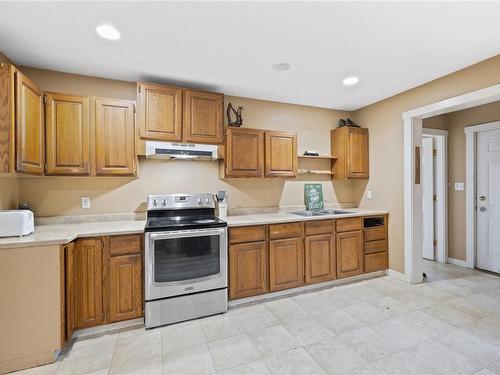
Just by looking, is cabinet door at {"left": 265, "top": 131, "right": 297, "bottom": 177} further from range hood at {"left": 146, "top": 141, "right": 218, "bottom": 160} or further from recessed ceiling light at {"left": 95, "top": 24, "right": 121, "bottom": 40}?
recessed ceiling light at {"left": 95, "top": 24, "right": 121, "bottom": 40}

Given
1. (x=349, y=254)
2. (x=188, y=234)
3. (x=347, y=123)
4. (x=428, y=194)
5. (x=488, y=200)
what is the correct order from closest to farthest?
(x=188, y=234) → (x=349, y=254) → (x=488, y=200) → (x=347, y=123) → (x=428, y=194)

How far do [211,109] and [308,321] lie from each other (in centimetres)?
245

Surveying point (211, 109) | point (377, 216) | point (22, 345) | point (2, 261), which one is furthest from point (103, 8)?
point (377, 216)

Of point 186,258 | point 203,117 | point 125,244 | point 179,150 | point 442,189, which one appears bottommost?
point 186,258

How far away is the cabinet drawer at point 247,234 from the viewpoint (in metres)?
2.68

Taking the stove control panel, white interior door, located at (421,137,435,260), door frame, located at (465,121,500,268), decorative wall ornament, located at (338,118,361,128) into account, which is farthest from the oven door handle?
door frame, located at (465,121,500,268)

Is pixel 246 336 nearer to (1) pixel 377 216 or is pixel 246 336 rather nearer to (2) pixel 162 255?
(2) pixel 162 255

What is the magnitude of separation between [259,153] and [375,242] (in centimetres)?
202

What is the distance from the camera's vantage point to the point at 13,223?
6.32 feet

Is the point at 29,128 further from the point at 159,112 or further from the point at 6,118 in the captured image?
the point at 159,112

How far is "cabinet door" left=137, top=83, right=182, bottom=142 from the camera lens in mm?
2662

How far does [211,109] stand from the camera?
9.65 ft

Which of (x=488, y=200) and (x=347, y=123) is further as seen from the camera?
(x=347, y=123)

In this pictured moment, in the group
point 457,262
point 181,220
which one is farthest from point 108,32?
point 457,262
